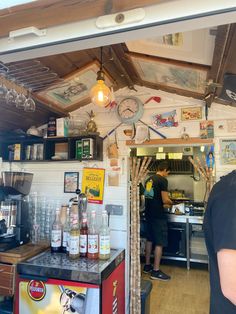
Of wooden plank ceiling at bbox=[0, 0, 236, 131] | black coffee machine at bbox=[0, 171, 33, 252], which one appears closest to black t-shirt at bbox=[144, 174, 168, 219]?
wooden plank ceiling at bbox=[0, 0, 236, 131]

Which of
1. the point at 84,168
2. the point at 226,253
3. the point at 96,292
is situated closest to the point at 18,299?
the point at 96,292

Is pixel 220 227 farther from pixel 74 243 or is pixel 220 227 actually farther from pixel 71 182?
pixel 71 182

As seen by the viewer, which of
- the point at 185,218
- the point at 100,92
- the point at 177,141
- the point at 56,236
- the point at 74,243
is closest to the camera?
the point at 100,92

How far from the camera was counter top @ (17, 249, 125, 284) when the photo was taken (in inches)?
79.2

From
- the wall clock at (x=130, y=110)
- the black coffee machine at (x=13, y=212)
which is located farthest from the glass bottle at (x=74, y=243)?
the wall clock at (x=130, y=110)

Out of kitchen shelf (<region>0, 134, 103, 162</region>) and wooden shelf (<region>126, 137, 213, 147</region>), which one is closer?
wooden shelf (<region>126, 137, 213, 147</region>)

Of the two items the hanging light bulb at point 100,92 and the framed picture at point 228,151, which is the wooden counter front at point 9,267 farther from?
the framed picture at point 228,151

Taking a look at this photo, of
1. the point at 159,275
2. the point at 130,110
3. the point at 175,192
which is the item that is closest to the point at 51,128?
the point at 130,110

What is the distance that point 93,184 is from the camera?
115 inches

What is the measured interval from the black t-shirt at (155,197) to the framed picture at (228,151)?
1.65 metres

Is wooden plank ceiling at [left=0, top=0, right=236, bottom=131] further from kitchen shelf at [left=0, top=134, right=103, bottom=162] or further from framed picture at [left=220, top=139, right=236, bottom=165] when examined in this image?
framed picture at [left=220, top=139, right=236, bottom=165]

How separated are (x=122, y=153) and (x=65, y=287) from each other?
4.76 feet

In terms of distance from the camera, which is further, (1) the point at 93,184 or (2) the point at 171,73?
(1) the point at 93,184

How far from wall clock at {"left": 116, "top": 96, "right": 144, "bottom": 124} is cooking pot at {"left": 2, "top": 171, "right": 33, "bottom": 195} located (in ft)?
4.10
